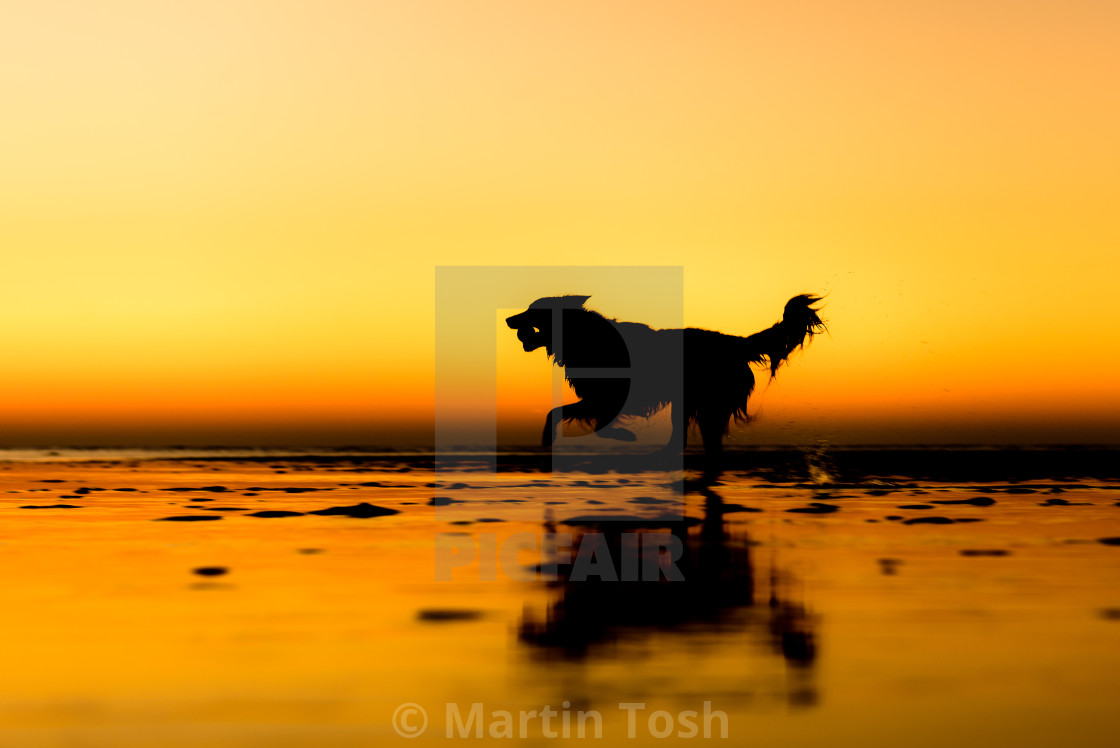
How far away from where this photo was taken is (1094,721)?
3.42m

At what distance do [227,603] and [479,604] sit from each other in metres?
1.35

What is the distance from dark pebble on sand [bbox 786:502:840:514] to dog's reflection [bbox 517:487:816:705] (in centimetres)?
270

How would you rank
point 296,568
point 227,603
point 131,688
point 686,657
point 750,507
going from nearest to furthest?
point 131,688
point 686,657
point 227,603
point 296,568
point 750,507

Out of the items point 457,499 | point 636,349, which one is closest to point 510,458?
point 636,349

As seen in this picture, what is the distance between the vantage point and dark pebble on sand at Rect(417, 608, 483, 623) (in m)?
5.05

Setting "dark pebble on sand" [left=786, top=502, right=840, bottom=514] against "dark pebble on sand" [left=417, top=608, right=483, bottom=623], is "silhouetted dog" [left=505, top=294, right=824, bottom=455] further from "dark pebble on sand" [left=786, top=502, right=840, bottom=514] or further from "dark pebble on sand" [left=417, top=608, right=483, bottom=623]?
"dark pebble on sand" [left=417, top=608, right=483, bottom=623]

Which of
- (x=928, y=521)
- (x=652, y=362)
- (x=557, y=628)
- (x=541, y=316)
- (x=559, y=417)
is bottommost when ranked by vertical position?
(x=557, y=628)

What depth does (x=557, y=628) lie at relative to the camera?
4.85 meters

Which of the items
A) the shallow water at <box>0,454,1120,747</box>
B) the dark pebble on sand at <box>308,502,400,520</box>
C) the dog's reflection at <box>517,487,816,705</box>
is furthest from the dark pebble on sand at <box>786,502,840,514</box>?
the dark pebble on sand at <box>308,502,400,520</box>

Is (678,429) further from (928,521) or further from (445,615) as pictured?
(445,615)

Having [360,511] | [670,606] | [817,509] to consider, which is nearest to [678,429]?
[817,509]

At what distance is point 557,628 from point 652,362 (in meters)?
9.68

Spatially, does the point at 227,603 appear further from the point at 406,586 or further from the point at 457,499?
the point at 457,499

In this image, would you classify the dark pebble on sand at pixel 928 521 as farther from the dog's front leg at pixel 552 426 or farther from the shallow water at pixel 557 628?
the dog's front leg at pixel 552 426
